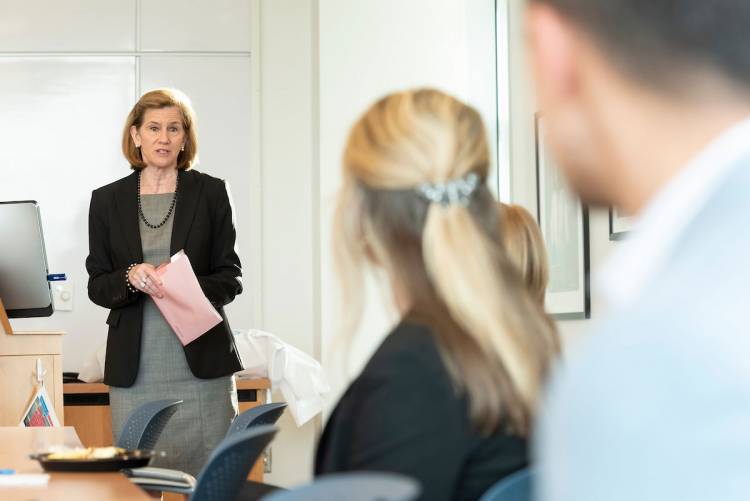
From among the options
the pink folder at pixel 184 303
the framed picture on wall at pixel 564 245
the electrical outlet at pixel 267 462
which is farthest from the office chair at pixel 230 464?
the electrical outlet at pixel 267 462

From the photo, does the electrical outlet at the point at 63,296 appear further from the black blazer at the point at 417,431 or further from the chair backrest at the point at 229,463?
the black blazer at the point at 417,431

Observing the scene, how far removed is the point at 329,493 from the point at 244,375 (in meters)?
3.93

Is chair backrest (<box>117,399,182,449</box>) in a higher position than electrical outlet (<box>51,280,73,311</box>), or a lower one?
lower

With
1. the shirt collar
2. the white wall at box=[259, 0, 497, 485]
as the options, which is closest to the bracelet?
the white wall at box=[259, 0, 497, 485]

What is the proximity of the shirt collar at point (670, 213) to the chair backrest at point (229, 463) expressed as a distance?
113 centimetres

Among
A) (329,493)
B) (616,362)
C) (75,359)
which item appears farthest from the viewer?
(75,359)

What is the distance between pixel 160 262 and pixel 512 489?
2.34 meters

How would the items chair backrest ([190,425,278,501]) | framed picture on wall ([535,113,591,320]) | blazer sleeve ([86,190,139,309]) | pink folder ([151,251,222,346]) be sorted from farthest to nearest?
framed picture on wall ([535,113,591,320]) → blazer sleeve ([86,190,139,309]) → pink folder ([151,251,222,346]) → chair backrest ([190,425,278,501])

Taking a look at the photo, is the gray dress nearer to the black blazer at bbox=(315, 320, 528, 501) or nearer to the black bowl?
the black bowl

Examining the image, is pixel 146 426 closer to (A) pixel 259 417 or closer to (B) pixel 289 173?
(A) pixel 259 417

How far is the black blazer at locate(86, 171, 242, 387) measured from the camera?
10.7 ft

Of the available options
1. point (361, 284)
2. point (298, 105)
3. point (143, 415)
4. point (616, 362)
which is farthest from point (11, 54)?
point (616, 362)

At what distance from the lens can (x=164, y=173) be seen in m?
3.46

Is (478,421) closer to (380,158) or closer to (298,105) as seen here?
(380,158)
